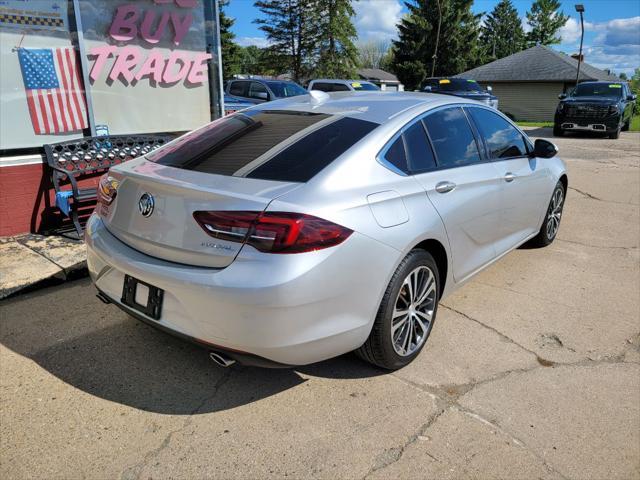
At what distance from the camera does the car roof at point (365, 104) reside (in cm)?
324

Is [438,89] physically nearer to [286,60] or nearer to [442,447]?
[442,447]

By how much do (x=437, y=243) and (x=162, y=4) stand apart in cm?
535

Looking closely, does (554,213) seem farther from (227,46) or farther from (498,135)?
(227,46)

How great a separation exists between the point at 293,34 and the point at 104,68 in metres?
41.3

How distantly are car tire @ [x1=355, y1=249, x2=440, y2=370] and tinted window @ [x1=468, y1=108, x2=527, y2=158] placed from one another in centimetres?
141

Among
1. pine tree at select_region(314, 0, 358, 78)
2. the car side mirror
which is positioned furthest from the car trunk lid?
pine tree at select_region(314, 0, 358, 78)

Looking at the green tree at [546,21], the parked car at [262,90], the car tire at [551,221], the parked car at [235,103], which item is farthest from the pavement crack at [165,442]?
the green tree at [546,21]

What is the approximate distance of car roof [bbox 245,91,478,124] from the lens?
10.6 ft

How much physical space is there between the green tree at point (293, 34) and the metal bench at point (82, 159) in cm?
4064

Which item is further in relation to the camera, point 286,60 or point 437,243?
point 286,60

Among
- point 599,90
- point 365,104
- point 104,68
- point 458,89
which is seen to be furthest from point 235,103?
point 599,90

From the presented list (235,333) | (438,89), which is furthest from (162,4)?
(438,89)

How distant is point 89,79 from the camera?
20.0ft

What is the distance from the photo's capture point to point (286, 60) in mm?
44969
